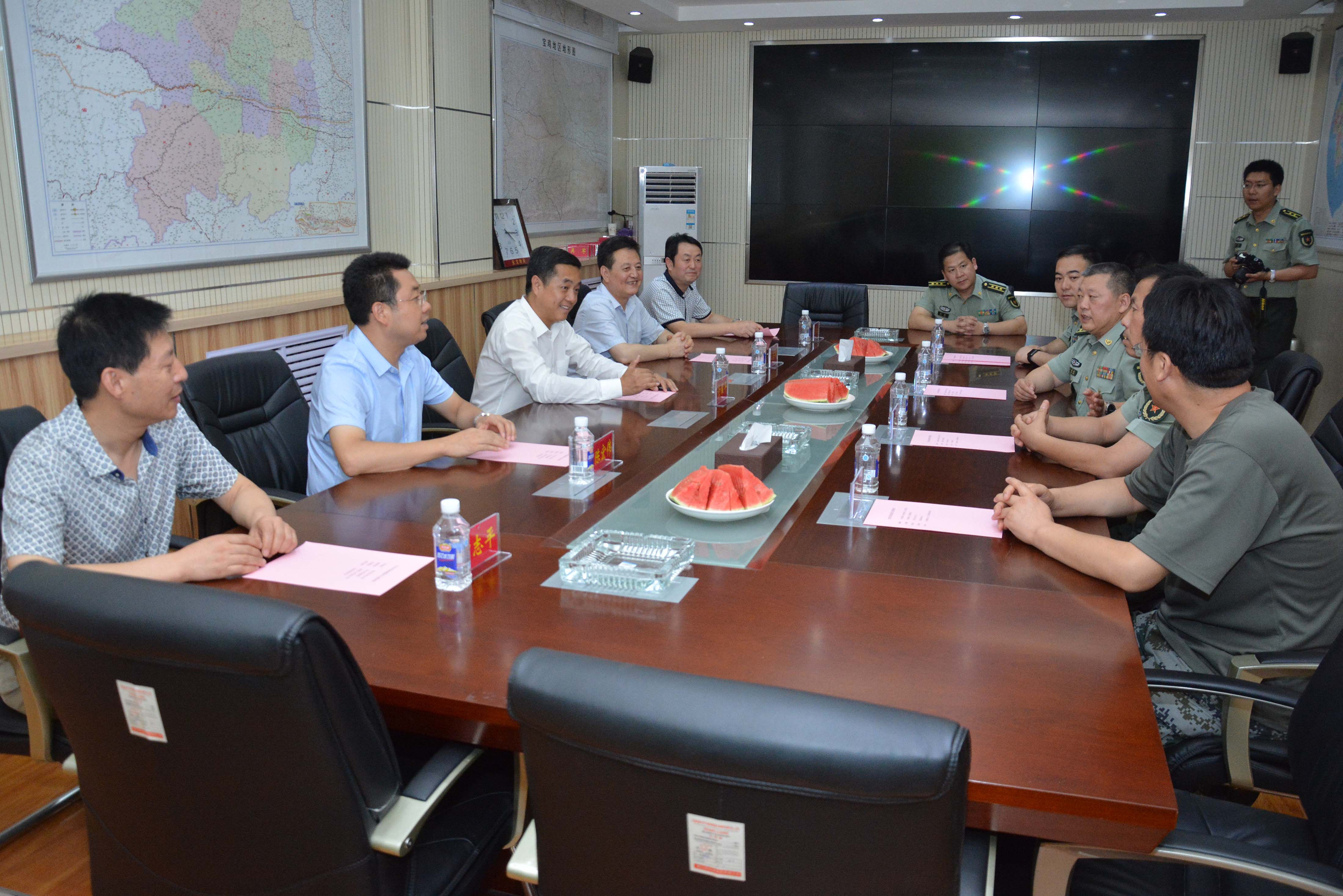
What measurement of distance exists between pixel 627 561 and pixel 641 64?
664 centimetres

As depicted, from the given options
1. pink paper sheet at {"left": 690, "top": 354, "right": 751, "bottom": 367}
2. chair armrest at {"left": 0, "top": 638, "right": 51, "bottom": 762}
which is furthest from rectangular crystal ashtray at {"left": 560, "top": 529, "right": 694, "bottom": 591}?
pink paper sheet at {"left": 690, "top": 354, "right": 751, "bottom": 367}

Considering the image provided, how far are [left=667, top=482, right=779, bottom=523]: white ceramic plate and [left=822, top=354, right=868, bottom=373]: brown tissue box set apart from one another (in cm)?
206

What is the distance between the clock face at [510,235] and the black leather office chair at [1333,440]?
4375 millimetres

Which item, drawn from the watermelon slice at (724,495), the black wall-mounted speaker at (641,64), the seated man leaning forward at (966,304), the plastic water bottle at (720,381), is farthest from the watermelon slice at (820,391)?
the black wall-mounted speaker at (641,64)

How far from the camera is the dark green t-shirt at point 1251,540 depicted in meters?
1.76

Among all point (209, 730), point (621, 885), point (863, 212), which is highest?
point (863, 212)

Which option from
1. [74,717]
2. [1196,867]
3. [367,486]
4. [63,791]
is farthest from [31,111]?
[1196,867]

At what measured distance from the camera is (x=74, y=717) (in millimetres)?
1221

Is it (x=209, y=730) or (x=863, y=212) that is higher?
(x=863, y=212)

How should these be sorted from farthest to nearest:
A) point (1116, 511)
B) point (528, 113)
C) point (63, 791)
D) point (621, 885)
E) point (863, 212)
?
point (863, 212), point (528, 113), point (63, 791), point (1116, 511), point (621, 885)

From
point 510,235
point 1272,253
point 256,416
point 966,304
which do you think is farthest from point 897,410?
point 1272,253

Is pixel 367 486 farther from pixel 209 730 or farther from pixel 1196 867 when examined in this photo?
pixel 1196 867

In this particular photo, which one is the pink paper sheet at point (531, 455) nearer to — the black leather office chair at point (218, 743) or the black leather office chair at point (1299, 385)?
the black leather office chair at point (218, 743)

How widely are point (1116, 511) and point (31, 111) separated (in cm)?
346
